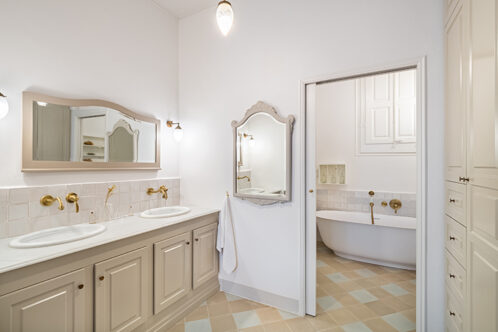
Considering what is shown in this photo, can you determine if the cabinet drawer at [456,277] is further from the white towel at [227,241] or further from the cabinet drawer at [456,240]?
the white towel at [227,241]

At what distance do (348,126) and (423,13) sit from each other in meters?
2.18

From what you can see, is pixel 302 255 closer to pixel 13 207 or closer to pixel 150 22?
pixel 13 207

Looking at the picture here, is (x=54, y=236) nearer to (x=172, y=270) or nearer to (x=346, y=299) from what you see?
(x=172, y=270)

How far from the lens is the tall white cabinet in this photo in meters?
1.02

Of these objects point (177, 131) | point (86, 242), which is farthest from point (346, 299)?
point (177, 131)

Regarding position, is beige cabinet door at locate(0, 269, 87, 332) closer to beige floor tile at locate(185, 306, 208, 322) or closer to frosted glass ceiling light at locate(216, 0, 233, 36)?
beige floor tile at locate(185, 306, 208, 322)

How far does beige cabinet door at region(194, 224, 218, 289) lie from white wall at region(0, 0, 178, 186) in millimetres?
853

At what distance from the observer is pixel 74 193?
1.91 metres

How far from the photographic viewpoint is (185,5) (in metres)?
2.66

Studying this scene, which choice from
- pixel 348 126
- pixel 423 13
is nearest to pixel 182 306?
pixel 423 13

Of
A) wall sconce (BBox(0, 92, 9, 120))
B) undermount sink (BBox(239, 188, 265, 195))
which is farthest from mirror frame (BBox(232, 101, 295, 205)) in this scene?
wall sconce (BBox(0, 92, 9, 120))

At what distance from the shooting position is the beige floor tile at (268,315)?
2.07 meters

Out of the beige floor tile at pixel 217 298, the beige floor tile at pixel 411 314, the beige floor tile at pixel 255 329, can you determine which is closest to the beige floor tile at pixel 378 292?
the beige floor tile at pixel 411 314

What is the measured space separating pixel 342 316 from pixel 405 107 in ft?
9.72
